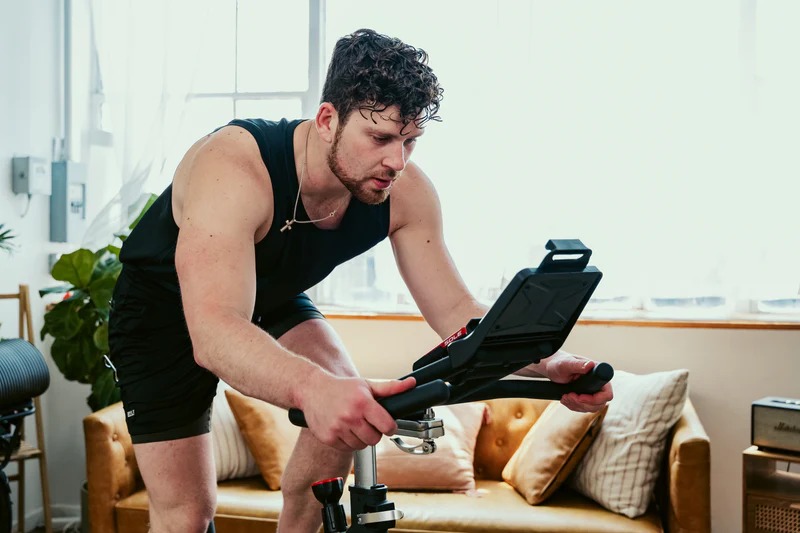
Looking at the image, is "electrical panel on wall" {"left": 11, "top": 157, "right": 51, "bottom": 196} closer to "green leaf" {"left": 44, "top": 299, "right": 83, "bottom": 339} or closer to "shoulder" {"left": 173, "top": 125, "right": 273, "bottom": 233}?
"green leaf" {"left": 44, "top": 299, "right": 83, "bottom": 339}

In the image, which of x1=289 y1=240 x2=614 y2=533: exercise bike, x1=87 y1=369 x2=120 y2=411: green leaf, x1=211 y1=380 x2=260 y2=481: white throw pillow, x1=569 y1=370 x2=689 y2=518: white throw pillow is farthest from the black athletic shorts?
x1=87 y1=369 x2=120 y2=411: green leaf

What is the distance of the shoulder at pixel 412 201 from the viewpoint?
1.76 meters

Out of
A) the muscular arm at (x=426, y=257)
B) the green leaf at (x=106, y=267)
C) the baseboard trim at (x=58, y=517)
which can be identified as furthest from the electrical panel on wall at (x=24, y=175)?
the muscular arm at (x=426, y=257)

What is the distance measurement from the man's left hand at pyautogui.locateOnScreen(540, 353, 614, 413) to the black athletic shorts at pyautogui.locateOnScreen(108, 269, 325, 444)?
0.66 meters

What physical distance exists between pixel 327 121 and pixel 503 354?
62 centimetres

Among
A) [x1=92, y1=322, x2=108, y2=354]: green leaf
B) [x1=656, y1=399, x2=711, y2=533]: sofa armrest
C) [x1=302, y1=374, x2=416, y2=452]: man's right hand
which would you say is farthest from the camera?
[x1=92, y1=322, x2=108, y2=354]: green leaf

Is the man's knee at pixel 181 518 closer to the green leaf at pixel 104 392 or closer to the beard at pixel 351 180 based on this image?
the beard at pixel 351 180

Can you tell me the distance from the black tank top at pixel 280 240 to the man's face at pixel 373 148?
0.42 feet

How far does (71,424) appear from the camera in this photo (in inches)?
150

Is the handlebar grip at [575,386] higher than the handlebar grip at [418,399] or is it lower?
lower

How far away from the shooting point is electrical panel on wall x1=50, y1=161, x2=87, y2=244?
3773 millimetres

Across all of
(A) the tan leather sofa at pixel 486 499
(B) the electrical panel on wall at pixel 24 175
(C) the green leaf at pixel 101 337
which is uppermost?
(B) the electrical panel on wall at pixel 24 175

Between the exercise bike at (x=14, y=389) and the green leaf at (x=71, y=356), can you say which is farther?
the green leaf at (x=71, y=356)

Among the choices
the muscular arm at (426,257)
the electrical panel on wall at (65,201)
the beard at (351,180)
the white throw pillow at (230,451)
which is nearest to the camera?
the beard at (351,180)
